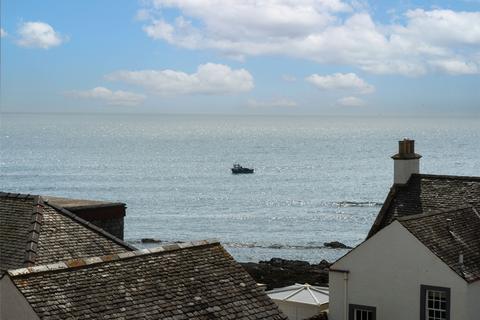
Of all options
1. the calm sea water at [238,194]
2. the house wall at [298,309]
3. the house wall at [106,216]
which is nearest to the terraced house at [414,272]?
the house wall at [298,309]

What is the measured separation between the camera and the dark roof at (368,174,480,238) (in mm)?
27484

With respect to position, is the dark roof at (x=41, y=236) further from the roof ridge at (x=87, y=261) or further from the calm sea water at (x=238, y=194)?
the calm sea water at (x=238, y=194)

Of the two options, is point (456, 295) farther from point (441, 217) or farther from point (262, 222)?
point (262, 222)

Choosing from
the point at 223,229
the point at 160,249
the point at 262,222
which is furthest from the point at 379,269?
the point at 262,222

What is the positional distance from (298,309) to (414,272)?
6.39 metres

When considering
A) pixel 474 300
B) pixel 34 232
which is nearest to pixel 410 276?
pixel 474 300

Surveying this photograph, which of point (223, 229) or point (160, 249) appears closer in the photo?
point (160, 249)

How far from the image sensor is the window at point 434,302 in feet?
72.5

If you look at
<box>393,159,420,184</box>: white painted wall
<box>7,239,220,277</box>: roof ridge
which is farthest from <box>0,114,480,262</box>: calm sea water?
<box>7,239,220,277</box>: roof ridge

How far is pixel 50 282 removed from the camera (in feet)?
47.6

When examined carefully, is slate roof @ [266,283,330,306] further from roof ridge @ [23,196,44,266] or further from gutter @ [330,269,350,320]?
roof ridge @ [23,196,44,266]

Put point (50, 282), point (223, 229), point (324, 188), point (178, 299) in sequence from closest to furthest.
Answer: point (50, 282), point (178, 299), point (223, 229), point (324, 188)

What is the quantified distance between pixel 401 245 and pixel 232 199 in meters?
93.9

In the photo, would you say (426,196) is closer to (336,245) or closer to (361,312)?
(361,312)
